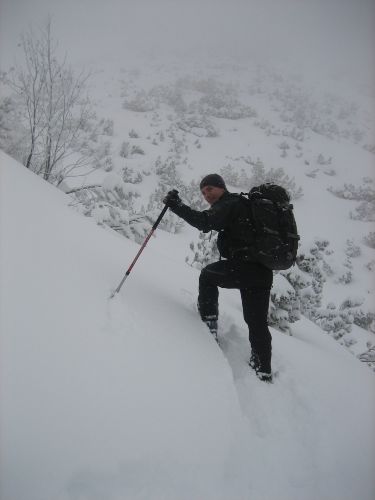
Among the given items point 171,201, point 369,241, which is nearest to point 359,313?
point 369,241

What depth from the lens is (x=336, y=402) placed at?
271 centimetres

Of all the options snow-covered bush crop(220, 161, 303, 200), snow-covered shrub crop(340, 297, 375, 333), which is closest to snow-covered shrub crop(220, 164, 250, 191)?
snow-covered bush crop(220, 161, 303, 200)

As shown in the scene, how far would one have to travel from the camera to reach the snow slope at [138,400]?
122 cm

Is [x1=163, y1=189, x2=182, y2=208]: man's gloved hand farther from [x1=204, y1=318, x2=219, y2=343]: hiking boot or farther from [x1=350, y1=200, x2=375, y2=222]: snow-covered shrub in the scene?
[x1=350, y1=200, x2=375, y2=222]: snow-covered shrub

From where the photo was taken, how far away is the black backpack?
2.39 metres

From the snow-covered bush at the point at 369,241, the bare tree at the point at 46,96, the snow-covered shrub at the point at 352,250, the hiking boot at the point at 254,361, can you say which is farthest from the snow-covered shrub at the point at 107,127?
the hiking boot at the point at 254,361

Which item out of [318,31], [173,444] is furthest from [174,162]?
[318,31]

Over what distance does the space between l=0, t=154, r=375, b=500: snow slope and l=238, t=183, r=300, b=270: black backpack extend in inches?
35.6

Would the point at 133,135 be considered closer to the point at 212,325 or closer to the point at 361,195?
the point at 361,195

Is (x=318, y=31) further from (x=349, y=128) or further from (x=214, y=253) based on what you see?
(x=214, y=253)

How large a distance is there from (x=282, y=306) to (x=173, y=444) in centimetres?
335

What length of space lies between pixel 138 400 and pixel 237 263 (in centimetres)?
144

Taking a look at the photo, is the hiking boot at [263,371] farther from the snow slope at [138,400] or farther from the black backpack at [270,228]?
the black backpack at [270,228]

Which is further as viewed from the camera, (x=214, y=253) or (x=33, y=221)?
(x=214, y=253)
